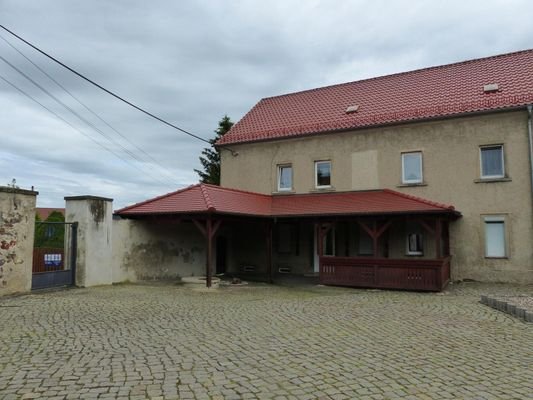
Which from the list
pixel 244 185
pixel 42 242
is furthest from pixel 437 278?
pixel 42 242

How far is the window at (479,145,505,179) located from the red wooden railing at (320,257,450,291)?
347cm

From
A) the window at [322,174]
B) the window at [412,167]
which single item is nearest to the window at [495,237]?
the window at [412,167]

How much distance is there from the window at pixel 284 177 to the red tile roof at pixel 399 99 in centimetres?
147

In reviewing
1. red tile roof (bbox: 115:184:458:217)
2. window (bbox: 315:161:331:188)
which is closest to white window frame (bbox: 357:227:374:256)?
red tile roof (bbox: 115:184:458:217)

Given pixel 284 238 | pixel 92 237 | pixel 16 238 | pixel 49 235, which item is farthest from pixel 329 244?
pixel 16 238

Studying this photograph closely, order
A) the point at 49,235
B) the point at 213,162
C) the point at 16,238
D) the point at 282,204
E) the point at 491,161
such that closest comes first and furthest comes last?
1. the point at 16,238
2. the point at 49,235
3. the point at 491,161
4. the point at 282,204
5. the point at 213,162

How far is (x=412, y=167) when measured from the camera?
58.2ft

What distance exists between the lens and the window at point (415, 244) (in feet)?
56.9

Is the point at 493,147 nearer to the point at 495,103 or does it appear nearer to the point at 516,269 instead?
the point at 495,103

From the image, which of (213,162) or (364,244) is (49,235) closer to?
(364,244)

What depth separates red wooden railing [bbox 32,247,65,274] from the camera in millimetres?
13329

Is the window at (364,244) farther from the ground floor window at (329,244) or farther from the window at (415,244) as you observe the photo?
the window at (415,244)

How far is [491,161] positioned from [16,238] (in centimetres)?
1549

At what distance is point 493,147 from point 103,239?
1386 cm
